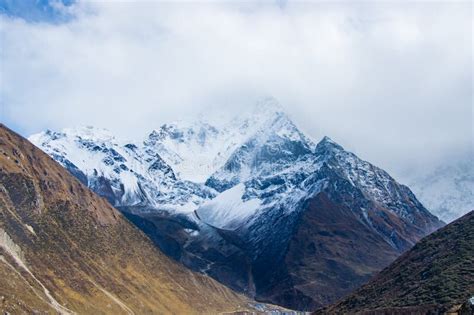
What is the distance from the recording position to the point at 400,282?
185125 millimetres

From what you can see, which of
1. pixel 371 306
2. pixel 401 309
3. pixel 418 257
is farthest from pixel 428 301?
pixel 418 257

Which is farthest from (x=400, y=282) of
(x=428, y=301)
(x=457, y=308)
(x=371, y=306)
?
(x=457, y=308)

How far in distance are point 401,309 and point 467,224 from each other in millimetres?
43463

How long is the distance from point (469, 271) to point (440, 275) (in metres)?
6.66

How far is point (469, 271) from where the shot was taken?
168 m

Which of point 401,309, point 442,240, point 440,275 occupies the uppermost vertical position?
point 442,240

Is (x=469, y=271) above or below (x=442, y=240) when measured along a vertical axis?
below

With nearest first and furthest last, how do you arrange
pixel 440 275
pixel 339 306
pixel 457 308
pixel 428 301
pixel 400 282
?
pixel 457 308, pixel 428 301, pixel 440 275, pixel 400 282, pixel 339 306

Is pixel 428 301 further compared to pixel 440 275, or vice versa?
pixel 440 275

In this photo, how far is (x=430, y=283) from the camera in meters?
169

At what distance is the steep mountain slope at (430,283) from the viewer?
158750mm

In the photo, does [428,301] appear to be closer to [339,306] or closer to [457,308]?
[457,308]

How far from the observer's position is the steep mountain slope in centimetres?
15875

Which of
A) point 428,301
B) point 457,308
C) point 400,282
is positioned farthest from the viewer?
point 400,282
